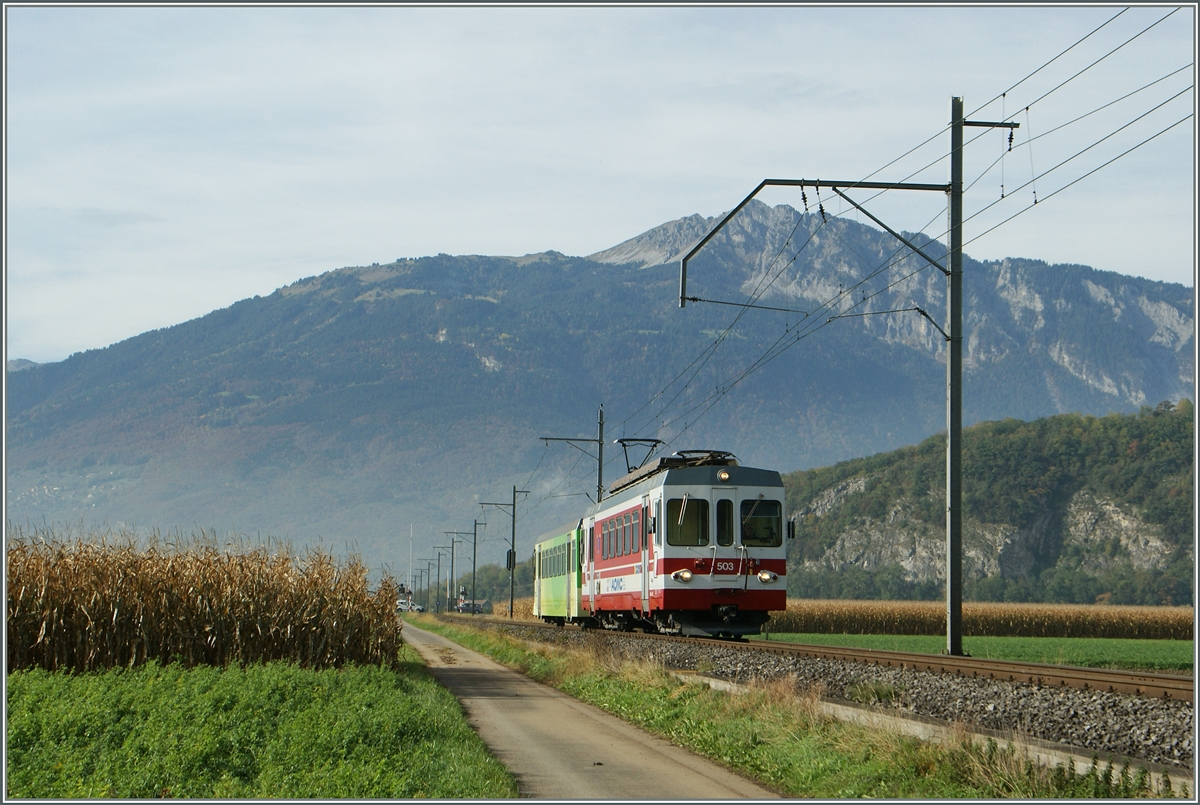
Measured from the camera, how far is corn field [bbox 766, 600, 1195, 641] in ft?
201

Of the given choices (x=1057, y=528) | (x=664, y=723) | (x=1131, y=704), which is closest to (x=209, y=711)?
(x=664, y=723)

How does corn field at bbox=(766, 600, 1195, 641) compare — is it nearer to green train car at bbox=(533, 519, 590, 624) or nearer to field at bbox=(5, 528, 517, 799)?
green train car at bbox=(533, 519, 590, 624)

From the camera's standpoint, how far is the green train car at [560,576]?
39.8 metres

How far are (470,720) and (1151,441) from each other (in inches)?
4970

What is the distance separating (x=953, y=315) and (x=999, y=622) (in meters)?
42.0

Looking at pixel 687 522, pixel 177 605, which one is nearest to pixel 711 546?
pixel 687 522

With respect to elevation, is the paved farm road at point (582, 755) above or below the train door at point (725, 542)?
below

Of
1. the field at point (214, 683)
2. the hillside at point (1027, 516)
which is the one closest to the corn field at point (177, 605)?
the field at point (214, 683)

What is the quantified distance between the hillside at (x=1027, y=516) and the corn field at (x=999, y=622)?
57412 millimetres

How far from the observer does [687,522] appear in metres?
26.5

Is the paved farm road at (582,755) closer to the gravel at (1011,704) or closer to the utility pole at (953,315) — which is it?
the gravel at (1011,704)

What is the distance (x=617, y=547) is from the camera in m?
31.9

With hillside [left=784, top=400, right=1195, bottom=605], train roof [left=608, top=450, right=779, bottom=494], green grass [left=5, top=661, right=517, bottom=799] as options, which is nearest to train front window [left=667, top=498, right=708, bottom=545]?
train roof [left=608, top=450, right=779, bottom=494]

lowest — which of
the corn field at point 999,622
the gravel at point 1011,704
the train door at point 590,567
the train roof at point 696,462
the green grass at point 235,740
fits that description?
the corn field at point 999,622
